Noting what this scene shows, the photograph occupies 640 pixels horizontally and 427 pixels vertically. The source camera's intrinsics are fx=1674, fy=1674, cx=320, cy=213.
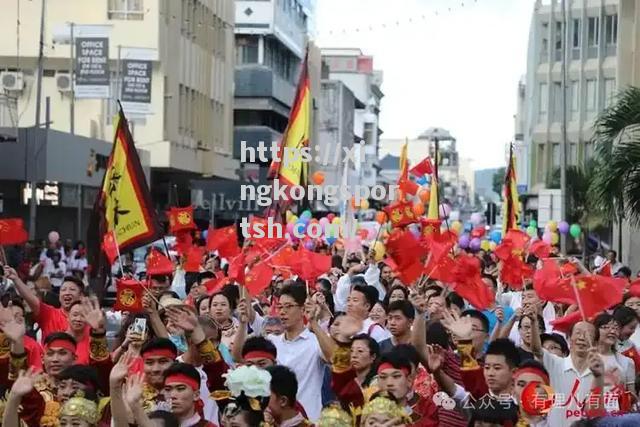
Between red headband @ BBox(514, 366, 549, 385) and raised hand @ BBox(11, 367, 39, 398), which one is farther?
red headband @ BBox(514, 366, 549, 385)

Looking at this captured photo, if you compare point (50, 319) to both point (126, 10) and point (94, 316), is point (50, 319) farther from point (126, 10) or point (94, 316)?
point (126, 10)

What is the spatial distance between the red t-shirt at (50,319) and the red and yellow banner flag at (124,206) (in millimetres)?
2040

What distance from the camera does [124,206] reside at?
572 inches

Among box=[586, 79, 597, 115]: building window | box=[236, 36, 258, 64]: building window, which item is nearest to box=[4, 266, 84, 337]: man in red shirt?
box=[236, 36, 258, 64]: building window

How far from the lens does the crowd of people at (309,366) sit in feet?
27.3

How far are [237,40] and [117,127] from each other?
5750 centimetres

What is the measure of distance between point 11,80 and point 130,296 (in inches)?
1464

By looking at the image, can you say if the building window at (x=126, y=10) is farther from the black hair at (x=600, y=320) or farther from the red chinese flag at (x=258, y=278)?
the black hair at (x=600, y=320)

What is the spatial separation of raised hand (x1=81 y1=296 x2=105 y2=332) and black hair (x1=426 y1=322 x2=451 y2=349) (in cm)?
200

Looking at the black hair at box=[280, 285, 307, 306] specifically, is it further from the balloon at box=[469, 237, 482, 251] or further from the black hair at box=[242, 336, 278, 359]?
the balloon at box=[469, 237, 482, 251]

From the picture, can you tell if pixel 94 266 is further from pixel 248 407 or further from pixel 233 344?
pixel 248 407

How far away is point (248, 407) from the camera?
8250 millimetres

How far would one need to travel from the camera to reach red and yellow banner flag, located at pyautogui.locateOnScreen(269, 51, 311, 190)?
66.1 ft

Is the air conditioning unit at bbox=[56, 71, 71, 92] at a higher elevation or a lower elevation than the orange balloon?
higher
